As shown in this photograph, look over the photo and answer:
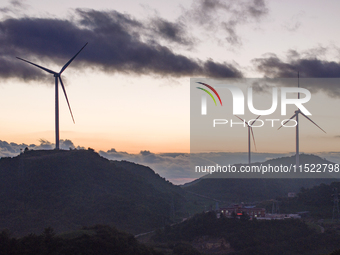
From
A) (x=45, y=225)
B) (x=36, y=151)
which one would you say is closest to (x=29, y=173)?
(x=36, y=151)

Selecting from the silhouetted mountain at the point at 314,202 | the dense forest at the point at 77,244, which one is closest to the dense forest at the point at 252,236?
the silhouetted mountain at the point at 314,202

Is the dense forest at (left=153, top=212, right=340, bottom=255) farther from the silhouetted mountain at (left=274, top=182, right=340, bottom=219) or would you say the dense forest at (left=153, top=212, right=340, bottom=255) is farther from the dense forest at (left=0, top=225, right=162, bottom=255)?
the dense forest at (left=0, top=225, right=162, bottom=255)

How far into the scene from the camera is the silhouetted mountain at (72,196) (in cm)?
12519

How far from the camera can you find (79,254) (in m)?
73.6

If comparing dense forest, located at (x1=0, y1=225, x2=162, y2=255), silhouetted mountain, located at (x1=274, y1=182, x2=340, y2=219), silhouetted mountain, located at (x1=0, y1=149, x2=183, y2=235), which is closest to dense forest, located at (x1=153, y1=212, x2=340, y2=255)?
silhouetted mountain, located at (x1=0, y1=149, x2=183, y2=235)

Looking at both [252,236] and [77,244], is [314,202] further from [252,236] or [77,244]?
[77,244]

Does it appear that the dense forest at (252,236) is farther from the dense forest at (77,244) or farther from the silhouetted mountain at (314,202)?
the dense forest at (77,244)

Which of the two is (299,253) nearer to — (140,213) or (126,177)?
(140,213)

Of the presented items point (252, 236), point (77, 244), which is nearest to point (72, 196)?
point (252, 236)

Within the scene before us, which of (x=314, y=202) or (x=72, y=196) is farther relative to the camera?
(x=314, y=202)

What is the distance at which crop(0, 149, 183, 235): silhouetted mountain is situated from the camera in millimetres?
125188

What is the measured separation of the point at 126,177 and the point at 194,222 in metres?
57.3

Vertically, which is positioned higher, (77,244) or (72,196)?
(72,196)

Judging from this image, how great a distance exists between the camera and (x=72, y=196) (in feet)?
463
